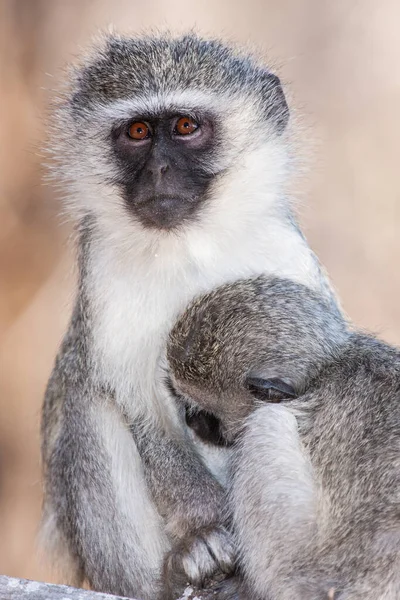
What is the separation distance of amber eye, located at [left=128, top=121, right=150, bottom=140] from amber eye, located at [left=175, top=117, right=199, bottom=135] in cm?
12

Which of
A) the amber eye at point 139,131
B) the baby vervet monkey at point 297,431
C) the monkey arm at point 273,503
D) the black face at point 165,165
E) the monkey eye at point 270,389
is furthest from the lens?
the amber eye at point 139,131

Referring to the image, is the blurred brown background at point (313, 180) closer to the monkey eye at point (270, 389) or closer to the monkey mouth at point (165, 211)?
the monkey mouth at point (165, 211)

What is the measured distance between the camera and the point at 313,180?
6.63 m

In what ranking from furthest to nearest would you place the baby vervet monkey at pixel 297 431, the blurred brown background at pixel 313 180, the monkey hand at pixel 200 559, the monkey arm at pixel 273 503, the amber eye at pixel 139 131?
1. the blurred brown background at pixel 313 180
2. the amber eye at pixel 139 131
3. the monkey hand at pixel 200 559
4. the monkey arm at pixel 273 503
5. the baby vervet monkey at pixel 297 431

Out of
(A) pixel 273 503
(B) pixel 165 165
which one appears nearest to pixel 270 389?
(A) pixel 273 503

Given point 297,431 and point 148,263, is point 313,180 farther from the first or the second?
point 297,431

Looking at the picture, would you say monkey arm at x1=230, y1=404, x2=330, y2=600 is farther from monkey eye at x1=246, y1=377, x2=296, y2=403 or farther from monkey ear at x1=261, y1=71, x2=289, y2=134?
monkey ear at x1=261, y1=71, x2=289, y2=134

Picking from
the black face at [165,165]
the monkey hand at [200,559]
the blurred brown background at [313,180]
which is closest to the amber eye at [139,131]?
the black face at [165,165]

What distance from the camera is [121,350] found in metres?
4.04

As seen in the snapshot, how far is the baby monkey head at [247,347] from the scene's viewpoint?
3.40 metres

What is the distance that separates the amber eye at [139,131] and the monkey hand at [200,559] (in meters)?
1.50

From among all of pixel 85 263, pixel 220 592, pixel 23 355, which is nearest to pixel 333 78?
pixel 23 355

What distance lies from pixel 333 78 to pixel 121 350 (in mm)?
3447

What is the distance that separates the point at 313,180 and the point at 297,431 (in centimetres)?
350
